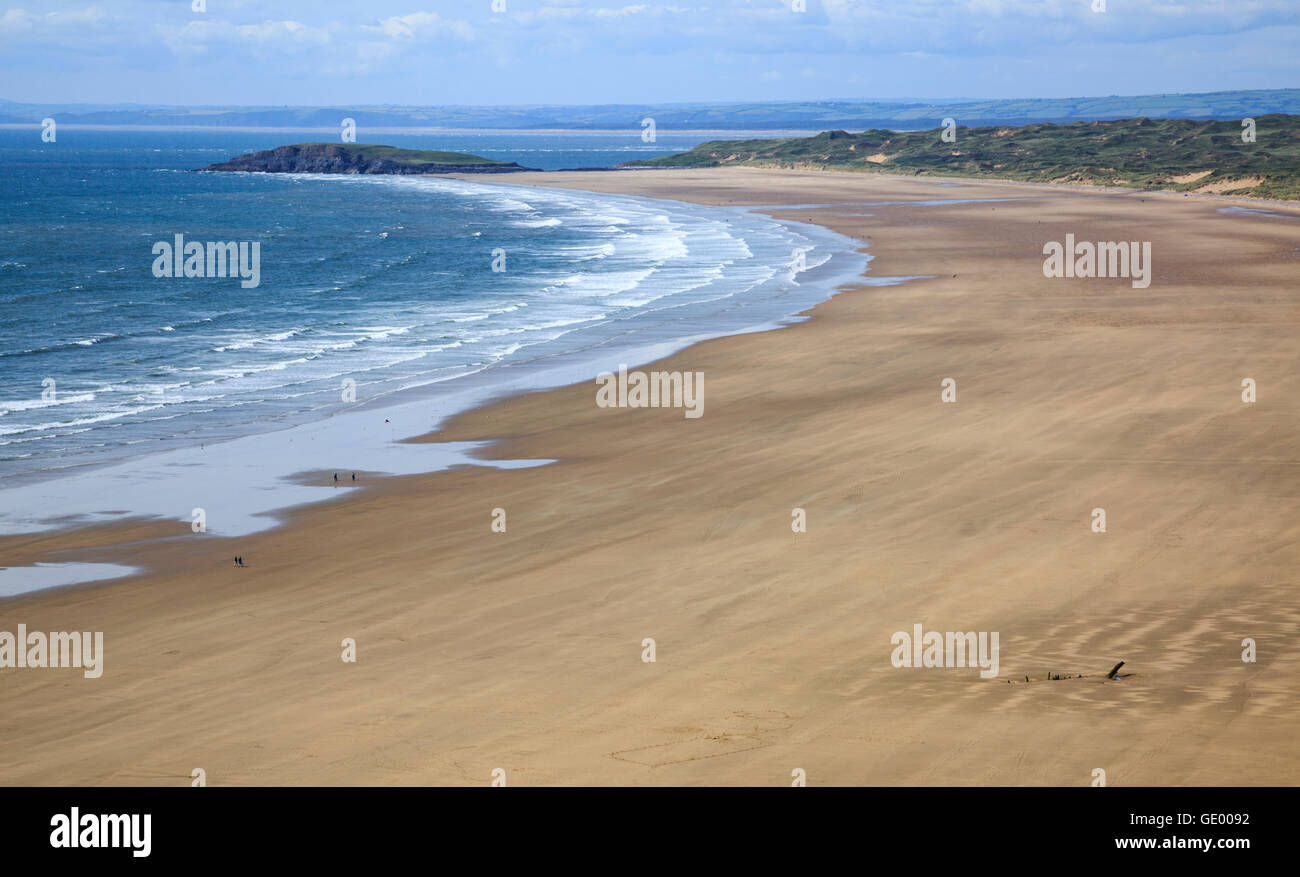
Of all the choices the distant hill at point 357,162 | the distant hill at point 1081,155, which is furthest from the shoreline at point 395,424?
the distant hill at point 357,162

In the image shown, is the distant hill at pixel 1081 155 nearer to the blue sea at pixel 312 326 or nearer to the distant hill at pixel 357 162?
the distant hill at pixel 357 162

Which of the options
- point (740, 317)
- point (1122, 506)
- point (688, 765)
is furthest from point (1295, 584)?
point (740, 317)

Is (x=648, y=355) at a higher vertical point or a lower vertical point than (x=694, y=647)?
higher

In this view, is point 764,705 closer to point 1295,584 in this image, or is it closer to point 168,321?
point 1295,584

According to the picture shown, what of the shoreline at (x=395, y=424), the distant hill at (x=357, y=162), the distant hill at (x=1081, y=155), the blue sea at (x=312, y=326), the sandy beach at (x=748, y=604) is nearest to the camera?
the sandy beach at (x=748, y=604)

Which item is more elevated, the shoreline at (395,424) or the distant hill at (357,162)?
the distant hill at (357,162)

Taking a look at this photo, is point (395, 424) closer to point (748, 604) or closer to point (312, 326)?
point (748, 604)
